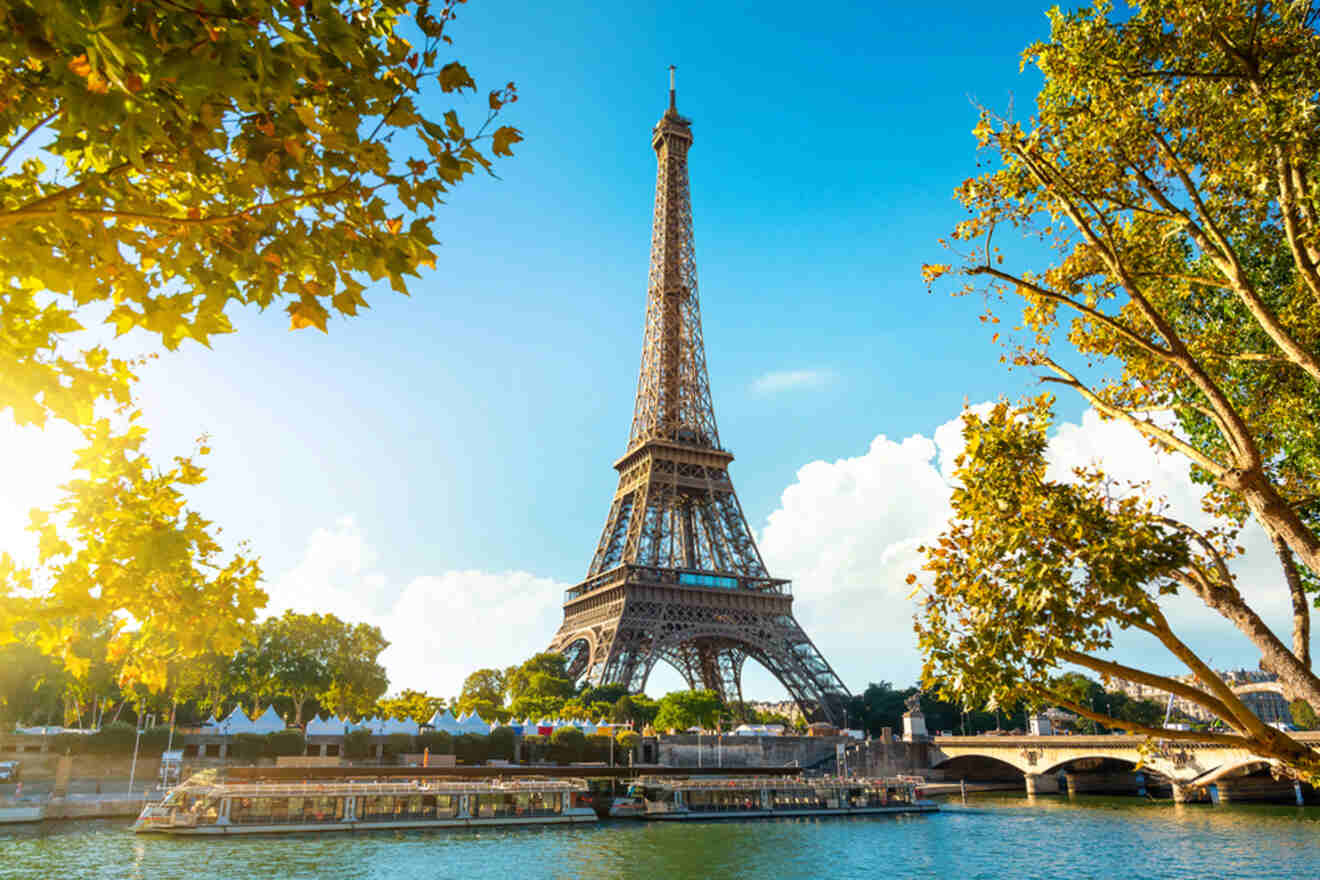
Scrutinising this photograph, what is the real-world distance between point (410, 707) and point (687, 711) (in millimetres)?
21388

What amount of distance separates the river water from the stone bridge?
7.09 m

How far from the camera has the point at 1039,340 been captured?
9344mm

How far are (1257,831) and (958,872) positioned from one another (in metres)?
19.6

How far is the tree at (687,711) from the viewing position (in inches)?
2653

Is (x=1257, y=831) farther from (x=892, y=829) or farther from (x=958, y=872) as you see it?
(x=958, y=872)

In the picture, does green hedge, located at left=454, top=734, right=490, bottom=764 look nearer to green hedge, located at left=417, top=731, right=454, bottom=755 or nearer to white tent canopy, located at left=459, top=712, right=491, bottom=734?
green hedge, located at left=417, top=731, right=454, bottom=755

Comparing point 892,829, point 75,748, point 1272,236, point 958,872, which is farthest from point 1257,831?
point 75,748

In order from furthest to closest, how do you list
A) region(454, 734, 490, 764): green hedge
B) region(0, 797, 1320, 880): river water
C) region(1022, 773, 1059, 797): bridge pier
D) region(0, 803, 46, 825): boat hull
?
region(1022, 773, 1059, 797): bridge pier → region(454, 734, 490, 764): green hedge → region(0, 803, 46, 825): boat hull → region(0, 797, 1320, 880): river water

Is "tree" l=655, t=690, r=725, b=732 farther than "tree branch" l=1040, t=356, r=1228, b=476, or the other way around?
"tree" l=655, t=690, r=725, b=732

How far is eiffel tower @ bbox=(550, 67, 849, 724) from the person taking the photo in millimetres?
69812

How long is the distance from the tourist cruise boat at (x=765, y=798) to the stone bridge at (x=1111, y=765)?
13844 mm

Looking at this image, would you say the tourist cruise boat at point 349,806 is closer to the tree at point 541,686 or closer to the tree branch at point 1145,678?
the tree at point 541,686

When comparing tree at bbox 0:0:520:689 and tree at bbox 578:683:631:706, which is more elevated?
tree at bbox 0:0:520:689

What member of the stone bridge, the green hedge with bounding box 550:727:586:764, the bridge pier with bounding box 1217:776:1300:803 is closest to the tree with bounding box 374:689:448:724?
the green hedge with bounding box 550:727:586:764
